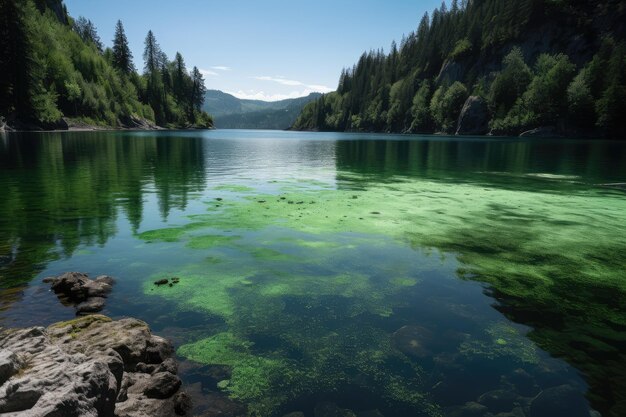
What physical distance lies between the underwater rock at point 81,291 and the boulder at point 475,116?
511ft

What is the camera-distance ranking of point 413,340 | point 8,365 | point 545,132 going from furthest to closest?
1. point 545,132
2. point 413,340
3. point 8,365

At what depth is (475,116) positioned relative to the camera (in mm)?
146375

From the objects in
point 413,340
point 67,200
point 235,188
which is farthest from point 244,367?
point 235,188

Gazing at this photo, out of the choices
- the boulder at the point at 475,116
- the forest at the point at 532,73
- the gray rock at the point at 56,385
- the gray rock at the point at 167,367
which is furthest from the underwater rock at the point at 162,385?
the boulder at the point at 475,116

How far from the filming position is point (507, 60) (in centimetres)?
13950

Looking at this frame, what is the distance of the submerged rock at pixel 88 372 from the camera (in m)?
4.29

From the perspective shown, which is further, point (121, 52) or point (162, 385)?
point (121, 52)

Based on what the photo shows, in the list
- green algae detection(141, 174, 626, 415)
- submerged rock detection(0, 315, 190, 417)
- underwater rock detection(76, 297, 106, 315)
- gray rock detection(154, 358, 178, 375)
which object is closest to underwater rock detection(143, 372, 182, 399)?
submerged rock detection(0, 315, 190, 417)

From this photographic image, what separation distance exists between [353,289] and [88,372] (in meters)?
6.94

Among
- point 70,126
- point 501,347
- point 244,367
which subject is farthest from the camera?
point 70,126

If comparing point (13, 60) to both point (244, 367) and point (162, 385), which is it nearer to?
point (162, 385)

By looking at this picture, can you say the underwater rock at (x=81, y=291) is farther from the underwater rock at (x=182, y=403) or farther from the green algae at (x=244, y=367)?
the underwater rock at (x=182, y=403)

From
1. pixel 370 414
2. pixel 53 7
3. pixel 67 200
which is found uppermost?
pixel 53 7

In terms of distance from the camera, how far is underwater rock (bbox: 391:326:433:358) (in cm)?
762
